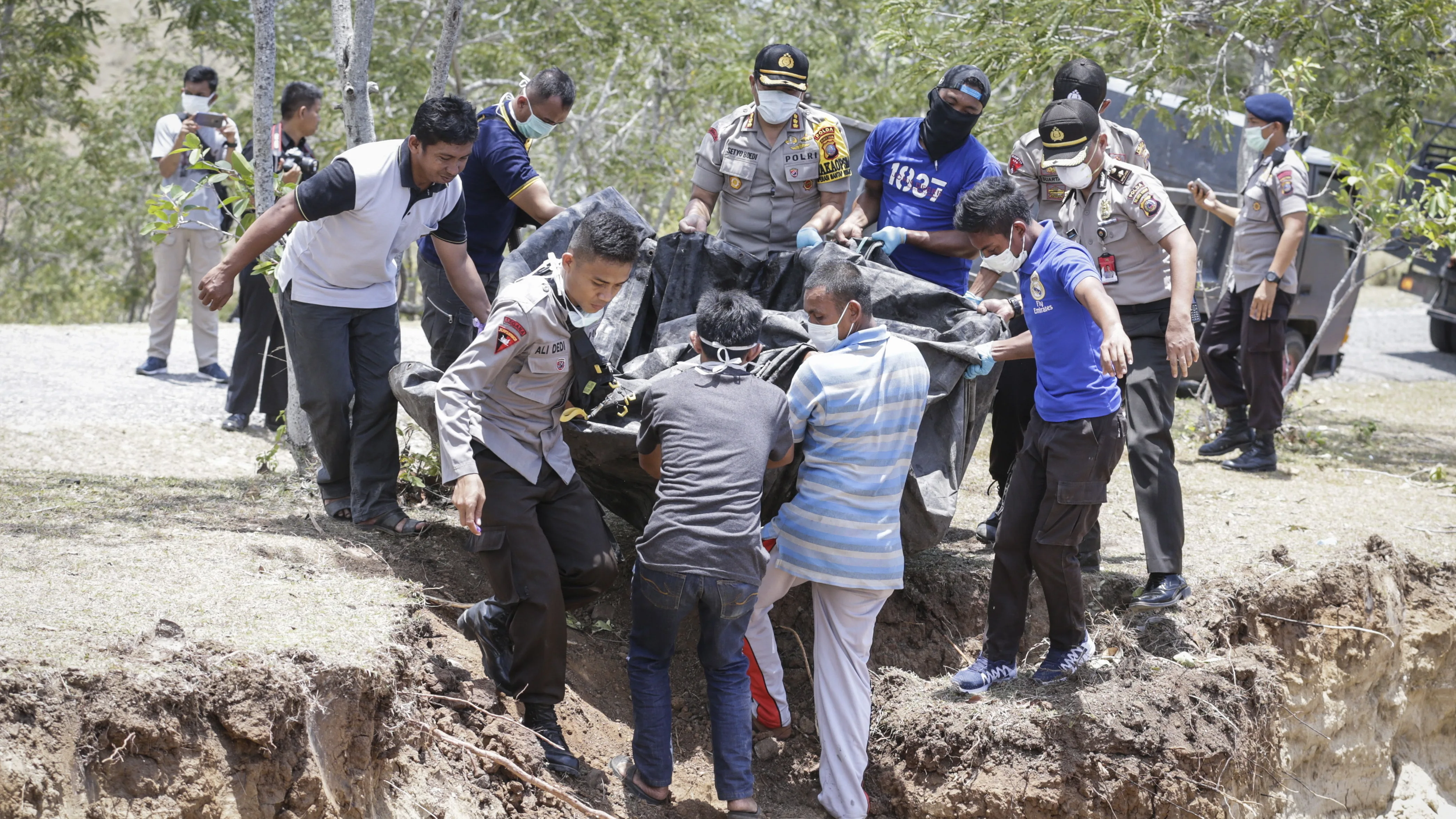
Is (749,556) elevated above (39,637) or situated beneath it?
elevated above

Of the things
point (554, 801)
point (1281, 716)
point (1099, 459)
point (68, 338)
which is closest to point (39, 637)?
point (554, 801)

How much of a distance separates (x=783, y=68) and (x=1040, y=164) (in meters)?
1.13

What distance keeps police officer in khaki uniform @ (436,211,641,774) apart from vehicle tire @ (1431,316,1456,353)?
13749 mm

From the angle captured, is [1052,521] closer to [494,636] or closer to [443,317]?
[494,636]

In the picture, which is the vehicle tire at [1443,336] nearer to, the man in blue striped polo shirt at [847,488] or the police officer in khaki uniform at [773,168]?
the police officer in khaki uniform at [773,168]

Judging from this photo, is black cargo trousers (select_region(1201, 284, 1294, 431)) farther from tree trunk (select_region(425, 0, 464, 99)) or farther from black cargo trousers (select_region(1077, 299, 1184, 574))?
tree trunk (select_region(425, 0, 464, 99))

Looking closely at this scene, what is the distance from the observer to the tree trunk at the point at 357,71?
15.4ft

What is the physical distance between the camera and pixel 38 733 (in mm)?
2682

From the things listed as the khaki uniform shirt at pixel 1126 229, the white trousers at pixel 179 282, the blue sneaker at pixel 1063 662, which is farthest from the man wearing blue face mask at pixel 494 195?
the white trousers at pixel 179 282

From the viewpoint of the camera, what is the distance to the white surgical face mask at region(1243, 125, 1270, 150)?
652 centimetres

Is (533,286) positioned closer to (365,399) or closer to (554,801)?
(365,399)

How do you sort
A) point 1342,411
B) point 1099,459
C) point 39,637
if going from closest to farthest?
point 39,637
point 1099,459
point 1342,411

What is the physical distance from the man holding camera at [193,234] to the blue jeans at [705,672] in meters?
4.45

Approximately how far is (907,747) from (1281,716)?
165 cm
